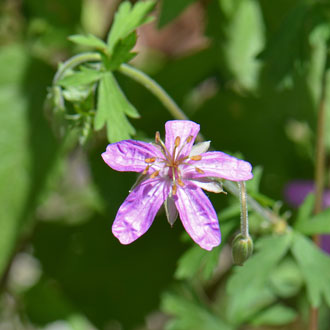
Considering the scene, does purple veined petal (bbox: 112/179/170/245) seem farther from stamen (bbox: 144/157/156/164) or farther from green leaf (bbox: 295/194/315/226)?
green leaf (bbox: 295/194/315/226)

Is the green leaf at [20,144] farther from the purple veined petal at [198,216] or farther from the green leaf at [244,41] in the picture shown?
the purple veined petal at [198,216]

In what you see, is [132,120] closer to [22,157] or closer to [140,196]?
[22,157]

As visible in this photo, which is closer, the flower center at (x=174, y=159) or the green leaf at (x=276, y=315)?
the flower center at (x=174, y=159)

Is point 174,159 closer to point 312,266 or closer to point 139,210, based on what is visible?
point 139,210

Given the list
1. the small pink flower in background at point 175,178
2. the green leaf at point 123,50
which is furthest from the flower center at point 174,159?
the green leaf at point 123,50

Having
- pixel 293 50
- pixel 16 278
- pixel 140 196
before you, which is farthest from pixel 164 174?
pixel 16 278

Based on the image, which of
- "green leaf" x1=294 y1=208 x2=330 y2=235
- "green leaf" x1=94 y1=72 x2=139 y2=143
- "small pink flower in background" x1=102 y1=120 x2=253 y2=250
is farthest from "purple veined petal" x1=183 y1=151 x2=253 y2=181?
"green leaf" x1=294 y1=208 x2=330 y2=235
